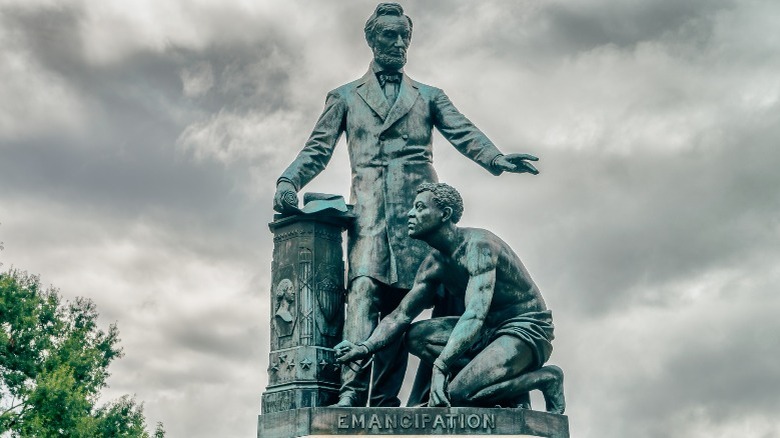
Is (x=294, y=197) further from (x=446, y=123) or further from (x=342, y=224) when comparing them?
(x=446, y=123)

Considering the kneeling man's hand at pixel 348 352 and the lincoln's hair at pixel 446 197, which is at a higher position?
the lincoln's hair at pixel 446 197

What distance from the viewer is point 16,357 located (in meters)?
30.1

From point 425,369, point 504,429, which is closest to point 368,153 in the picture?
point 425,369

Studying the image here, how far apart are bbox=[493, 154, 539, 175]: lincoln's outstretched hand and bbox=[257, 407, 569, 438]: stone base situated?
2.81 meters

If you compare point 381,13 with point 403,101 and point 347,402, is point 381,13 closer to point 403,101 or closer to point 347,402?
point 403,101

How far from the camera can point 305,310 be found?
13055 millimetres

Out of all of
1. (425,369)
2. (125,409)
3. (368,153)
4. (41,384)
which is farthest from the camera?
(125,409)

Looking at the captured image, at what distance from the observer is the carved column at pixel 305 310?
1277 cm

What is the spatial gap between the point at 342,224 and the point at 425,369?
185 cm

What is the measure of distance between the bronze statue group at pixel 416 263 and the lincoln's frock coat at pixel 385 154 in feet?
0.04

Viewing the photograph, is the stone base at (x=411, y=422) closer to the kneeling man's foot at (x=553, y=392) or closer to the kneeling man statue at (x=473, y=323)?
the kneeling man statue at (x=473, y=323)

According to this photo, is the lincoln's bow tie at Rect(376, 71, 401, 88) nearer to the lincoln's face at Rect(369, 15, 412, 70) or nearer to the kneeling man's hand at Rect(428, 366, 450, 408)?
the lincoln's face at Rect(369, 15, 412, 70)

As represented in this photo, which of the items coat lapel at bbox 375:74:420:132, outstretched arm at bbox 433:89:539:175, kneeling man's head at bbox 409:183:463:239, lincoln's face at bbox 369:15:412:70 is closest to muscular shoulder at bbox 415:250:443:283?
kneeling man's head at bbox 409:183:463:239

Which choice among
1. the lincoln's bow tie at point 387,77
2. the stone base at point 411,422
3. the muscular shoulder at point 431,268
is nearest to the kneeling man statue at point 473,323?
the muscular shoulder at point 431,268
